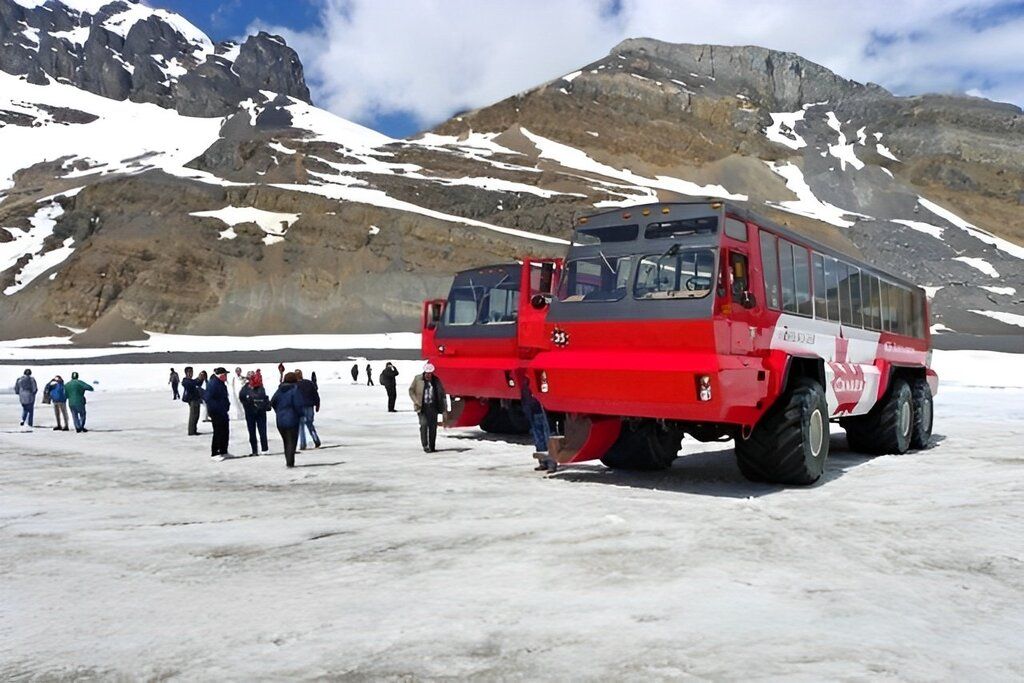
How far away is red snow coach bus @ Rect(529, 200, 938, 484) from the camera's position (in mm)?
8477

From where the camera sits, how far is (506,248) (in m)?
84.1

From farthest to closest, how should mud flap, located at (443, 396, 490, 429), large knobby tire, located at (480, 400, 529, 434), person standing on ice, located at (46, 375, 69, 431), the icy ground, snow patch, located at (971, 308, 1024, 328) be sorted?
snow patch, located at (971, 308, 1024, 328) → person standing on ice, located at (46, 375, 69, 431) → large knobby tire, located at (480, 400, 529, 434) → mud flap, located at (443, 396, 490, 429) → the icy ground

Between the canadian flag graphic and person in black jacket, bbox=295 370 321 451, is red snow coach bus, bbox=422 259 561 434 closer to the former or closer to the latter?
person in black jacket, bbox=295 370 321 451

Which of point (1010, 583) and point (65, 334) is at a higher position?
point (65, 334)

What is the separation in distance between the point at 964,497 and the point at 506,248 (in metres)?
76.6

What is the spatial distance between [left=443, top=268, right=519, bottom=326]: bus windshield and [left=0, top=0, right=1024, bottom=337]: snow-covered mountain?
57651mm

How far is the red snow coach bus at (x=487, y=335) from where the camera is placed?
47.6ft

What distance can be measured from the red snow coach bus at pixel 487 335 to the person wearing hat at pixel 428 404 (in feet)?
3.37

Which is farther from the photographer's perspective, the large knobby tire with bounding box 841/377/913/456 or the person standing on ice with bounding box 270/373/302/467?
the large knobby tire with bounding box 841/377/913/456

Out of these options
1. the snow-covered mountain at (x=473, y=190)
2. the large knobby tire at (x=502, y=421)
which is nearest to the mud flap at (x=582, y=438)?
the large knobby tire at (x=502, y=421)

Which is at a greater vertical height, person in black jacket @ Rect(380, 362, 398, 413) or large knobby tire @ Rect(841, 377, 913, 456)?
person in black jacket @ Rect(380, 362, 398, 413)

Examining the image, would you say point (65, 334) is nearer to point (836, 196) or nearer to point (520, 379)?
point (520, 379)

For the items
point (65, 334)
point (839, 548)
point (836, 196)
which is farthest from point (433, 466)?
point (836, 196)

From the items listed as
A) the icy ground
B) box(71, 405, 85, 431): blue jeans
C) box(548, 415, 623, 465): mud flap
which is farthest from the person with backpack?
box(71, 405, 85, 431): blue jeans
